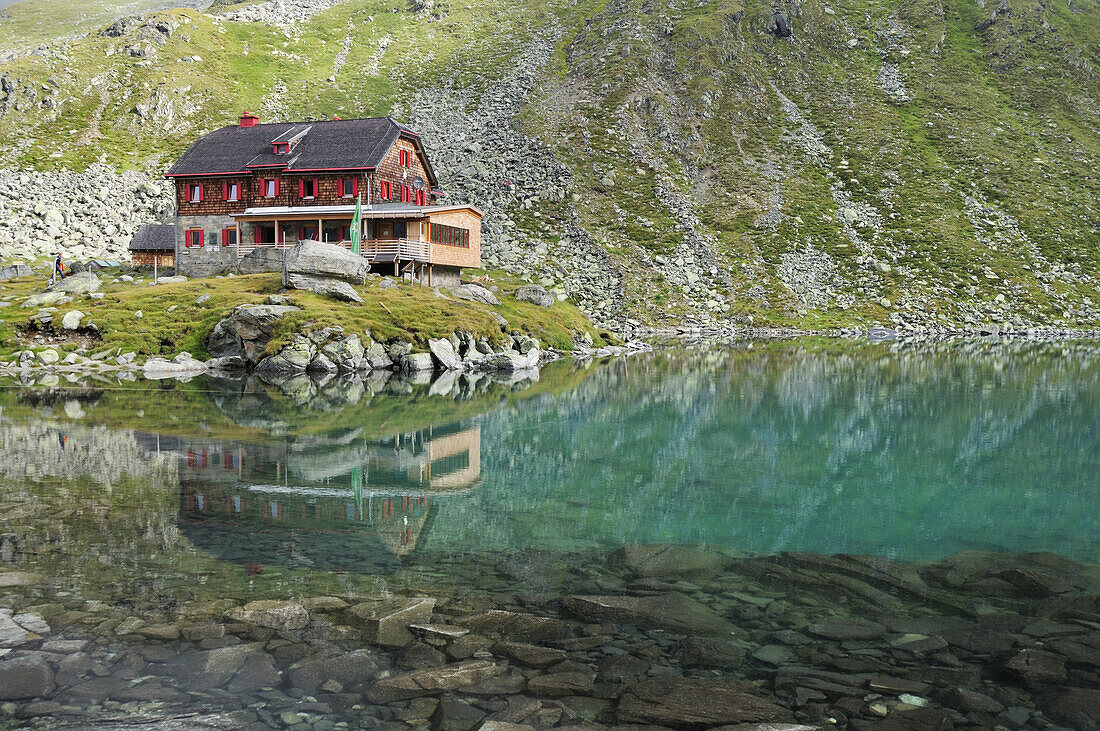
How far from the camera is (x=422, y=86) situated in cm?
13988

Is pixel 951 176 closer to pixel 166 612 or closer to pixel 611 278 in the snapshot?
pixel 611 278

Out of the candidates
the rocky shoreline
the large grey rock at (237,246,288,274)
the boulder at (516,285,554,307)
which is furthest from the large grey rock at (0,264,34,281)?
the rocky shoreline

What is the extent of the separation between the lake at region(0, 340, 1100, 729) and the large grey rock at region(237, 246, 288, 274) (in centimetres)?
3618

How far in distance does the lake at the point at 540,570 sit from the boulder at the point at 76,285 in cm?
2825

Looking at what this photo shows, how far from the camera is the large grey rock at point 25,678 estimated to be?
31.4 ft

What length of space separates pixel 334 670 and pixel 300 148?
241 feet

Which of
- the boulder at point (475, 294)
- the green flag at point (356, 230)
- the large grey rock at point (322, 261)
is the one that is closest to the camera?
the large grey rock at point (322, 261)

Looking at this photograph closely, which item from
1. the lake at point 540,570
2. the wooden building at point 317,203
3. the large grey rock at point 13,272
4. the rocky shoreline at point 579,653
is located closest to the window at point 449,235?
the wooden building at point 317,203

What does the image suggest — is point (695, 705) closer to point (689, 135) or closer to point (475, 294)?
point (475, 294)

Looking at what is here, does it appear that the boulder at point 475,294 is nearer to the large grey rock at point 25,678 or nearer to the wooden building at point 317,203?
the wooden building at point 317,203

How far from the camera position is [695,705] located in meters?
9.66

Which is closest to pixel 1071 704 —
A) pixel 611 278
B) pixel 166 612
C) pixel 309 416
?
pixel 166 612

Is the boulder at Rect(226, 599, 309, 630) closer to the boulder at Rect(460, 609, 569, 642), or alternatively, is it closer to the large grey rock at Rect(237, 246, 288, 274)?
the boulder at Rect(460, 609, 569, 642)

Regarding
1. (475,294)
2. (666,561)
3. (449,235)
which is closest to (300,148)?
(449,235)
